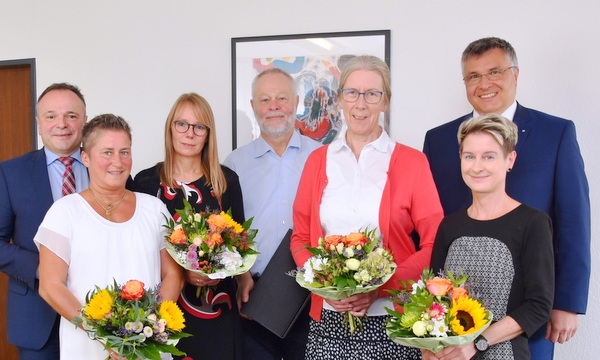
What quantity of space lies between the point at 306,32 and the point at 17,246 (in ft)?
8.16

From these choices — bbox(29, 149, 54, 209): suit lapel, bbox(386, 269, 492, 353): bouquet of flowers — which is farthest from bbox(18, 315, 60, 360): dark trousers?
bbox(386, 269, 492, 353): bouquet of flowers

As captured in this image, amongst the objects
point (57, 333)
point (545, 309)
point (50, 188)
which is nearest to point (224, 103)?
point (50, 188)

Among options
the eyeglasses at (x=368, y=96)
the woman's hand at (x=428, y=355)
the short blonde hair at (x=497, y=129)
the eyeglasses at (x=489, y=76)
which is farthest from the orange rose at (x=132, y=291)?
the eyeglasses at (x=489, y=76)

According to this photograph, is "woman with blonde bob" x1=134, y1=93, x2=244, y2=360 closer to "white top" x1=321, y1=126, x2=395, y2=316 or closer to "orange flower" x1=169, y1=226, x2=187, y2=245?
"orange flower" x1=169, y1=226, x2=187, y2=245

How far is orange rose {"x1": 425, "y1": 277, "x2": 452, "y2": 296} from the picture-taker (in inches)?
83.7

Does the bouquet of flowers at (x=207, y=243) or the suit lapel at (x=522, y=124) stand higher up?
the suit lapel at (x=522, y=124)

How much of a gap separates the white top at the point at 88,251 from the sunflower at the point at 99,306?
1.00ft

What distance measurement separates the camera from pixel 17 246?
2.88m

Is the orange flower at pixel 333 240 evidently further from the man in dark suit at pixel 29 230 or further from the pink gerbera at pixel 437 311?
the man in dark suit at pixel 29 230

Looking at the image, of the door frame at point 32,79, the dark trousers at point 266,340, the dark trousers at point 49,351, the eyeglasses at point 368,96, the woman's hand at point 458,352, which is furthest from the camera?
the door frame at point 32,79

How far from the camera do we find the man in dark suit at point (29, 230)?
286 centimetres

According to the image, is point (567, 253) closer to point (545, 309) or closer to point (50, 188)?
point (545, 309)

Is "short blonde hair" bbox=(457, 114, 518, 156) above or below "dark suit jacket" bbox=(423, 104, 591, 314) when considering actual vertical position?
above

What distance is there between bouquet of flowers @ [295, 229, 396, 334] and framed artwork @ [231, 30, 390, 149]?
195cm
